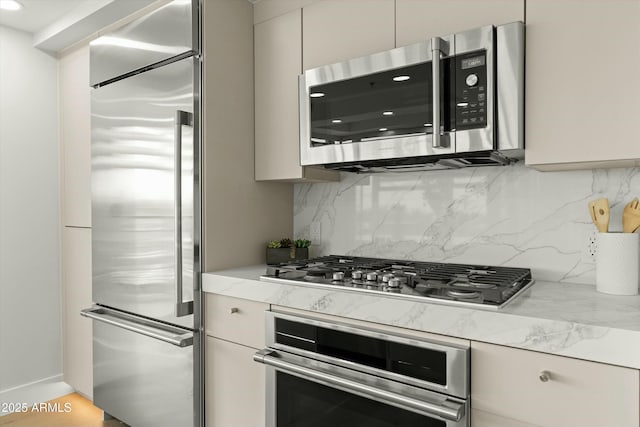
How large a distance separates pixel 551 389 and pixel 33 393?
3.03 meters

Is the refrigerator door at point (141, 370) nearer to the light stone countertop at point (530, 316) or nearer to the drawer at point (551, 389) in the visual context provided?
the light stone countertop at point (530, 316)

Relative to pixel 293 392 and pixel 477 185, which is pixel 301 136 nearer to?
pixel 477 185

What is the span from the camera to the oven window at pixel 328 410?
4.43 feet

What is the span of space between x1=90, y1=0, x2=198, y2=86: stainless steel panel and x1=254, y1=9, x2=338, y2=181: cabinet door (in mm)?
360

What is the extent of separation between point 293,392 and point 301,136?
3.55 ft

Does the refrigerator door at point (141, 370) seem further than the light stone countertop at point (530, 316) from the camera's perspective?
Yes

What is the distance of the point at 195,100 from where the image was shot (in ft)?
6.36

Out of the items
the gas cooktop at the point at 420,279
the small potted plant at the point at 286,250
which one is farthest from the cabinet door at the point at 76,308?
the gas cooktop at the point at 420,279

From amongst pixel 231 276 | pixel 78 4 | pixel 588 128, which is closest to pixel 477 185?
pixel 588 128

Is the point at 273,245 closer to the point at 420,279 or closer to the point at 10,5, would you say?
the point at 420,279

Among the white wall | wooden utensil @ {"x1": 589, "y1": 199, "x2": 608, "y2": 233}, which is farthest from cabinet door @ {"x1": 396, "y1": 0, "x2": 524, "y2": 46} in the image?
the white wall

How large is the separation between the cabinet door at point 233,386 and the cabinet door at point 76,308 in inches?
44.1

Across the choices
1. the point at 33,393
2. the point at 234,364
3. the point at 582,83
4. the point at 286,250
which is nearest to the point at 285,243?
the point at 286,250

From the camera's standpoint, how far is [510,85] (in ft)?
4.71
